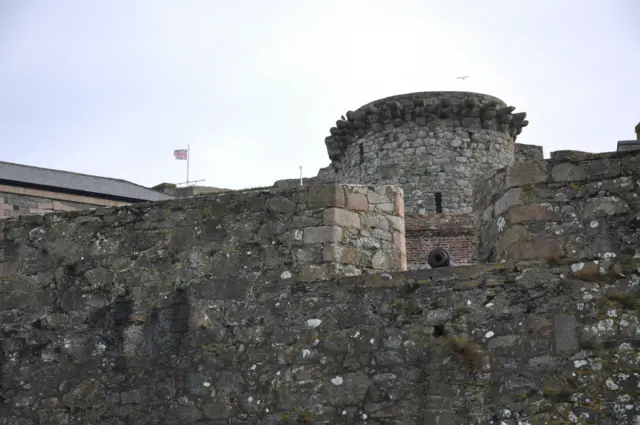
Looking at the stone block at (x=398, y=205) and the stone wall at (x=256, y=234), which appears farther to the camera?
the stone block at (x=398, y=205)

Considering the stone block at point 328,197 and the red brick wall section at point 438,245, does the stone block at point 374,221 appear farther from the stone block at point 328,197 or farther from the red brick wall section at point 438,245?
the red brick wall section at point 438,245

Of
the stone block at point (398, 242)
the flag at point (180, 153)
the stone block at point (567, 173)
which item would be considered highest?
the flag at point (180, 153)

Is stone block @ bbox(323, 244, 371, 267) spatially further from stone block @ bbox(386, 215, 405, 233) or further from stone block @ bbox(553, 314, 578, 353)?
stone block @ bbox(553, 314, 578, 353)

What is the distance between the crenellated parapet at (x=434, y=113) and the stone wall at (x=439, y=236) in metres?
3.46

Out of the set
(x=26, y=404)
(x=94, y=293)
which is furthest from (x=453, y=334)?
(x=26, y=404)

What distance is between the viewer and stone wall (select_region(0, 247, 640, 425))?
26.3ft

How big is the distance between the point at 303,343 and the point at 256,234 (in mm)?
1149

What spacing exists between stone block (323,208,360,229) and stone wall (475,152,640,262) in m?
1.39

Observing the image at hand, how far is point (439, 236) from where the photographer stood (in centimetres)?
2364

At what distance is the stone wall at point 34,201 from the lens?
25.9m

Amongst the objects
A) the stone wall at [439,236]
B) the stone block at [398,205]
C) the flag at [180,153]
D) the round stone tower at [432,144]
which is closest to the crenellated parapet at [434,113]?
the round stone tower at [432,144]

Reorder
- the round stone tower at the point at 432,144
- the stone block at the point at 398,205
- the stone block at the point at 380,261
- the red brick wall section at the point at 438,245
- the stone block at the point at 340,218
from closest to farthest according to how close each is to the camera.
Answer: the stone block at the point at 340,218 < the stone block at the point at 380,261 < the stone block at the point at 398,205 < the red brick wall section at the point at 438,245 < the round stone tower at the point at 432,144

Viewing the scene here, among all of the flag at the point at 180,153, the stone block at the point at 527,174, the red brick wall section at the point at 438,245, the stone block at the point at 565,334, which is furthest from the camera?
the flag at the point at 180,153

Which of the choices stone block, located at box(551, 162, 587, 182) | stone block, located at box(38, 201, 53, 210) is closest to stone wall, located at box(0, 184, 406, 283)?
stone block, located at box(551, 162, 587, 182)
